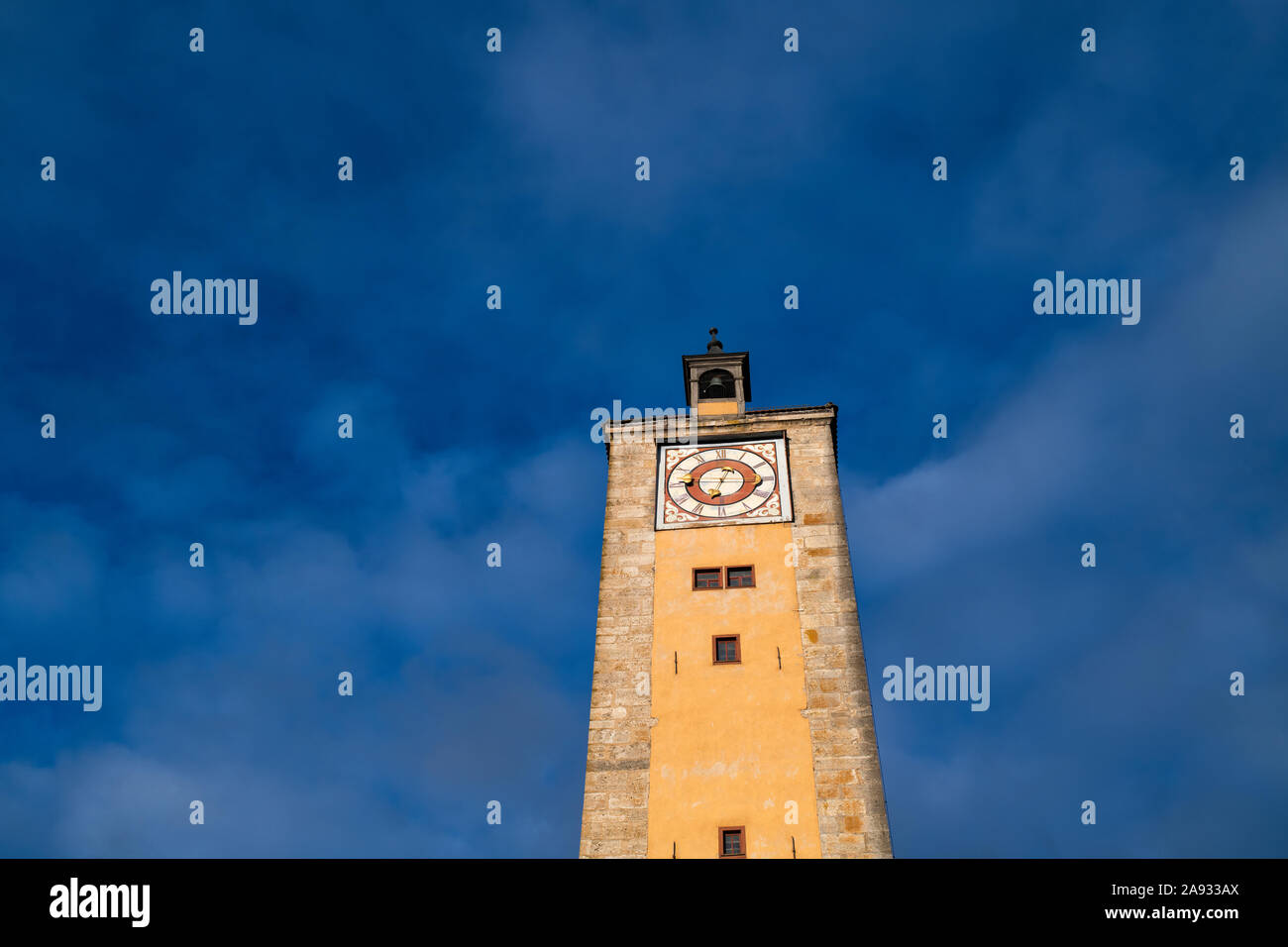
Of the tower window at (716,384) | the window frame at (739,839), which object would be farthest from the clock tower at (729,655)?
the tower window at (716,384)

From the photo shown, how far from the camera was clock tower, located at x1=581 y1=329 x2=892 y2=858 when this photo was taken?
27516mm

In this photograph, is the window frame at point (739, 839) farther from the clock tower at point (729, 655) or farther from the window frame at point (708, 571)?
the window frame at point (708, 571)

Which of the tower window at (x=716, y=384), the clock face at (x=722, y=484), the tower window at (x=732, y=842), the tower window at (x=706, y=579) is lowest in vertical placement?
the tower window at (x=732, y=842)

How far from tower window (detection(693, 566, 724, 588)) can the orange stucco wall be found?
0.20 m

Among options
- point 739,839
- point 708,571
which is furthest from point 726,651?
point 739,839

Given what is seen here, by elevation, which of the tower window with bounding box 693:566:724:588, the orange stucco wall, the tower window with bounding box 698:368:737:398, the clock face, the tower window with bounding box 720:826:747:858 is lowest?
the tower window with bounding box 720:826:747:858

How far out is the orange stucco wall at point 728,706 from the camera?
2748 centimetres

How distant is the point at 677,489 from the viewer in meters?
35.3

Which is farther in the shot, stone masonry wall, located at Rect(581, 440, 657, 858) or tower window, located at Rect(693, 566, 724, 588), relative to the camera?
A: tower window, located at Rect(693, 566, 724, 588)

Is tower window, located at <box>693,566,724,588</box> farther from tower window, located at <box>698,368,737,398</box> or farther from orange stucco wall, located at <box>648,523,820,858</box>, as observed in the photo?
tower window, located at <box>698,368,737,398</box>

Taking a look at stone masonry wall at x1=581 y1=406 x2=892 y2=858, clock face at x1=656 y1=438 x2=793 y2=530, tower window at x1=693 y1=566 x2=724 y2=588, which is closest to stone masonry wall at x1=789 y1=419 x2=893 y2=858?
stone masonry wall at x1=581 y1=406 x2=892 y2=858

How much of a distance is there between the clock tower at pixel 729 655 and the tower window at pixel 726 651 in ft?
0.12
